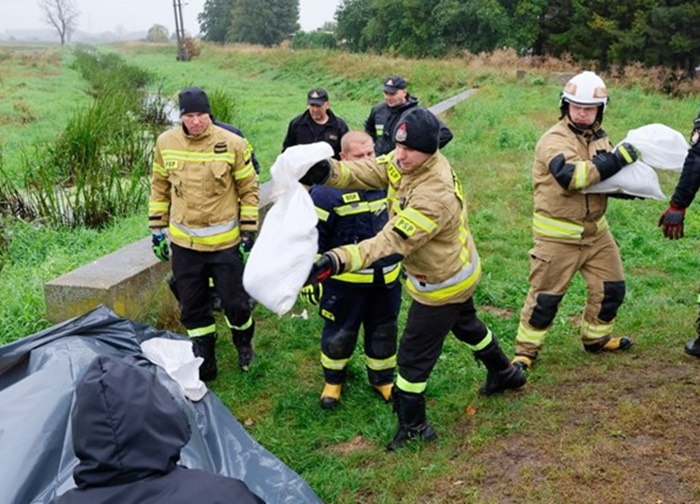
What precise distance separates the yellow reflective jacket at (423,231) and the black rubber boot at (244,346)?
64.2 inches

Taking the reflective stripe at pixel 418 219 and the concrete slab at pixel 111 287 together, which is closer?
the reflective stripe at pixel 418 219

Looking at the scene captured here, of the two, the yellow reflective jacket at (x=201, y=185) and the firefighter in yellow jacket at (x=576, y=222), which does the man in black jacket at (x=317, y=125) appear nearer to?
the yellow reflective jacket at (x=201, y=185)

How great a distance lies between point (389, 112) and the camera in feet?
22.8

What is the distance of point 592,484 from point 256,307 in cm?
334

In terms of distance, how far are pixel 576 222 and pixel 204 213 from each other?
88.8 inches

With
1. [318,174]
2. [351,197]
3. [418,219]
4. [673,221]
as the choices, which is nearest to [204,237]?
[351,197]

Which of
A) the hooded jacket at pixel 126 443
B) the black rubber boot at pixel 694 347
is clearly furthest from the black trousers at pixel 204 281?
the black rubber boot at pixel 694 347

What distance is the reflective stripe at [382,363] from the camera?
4148 mm

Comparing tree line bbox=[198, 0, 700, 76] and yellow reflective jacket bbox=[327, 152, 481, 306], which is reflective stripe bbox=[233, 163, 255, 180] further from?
tree line bbox=[198, 0, 700, 76]

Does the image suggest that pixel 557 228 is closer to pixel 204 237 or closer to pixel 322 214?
pixel 322 214

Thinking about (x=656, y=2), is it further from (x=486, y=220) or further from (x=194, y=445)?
(x=194, y=445)

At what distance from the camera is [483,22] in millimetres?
36375

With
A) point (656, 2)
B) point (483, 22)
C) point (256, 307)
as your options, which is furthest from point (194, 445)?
point (483, 22)

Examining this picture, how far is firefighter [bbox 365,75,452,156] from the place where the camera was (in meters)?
6.72
